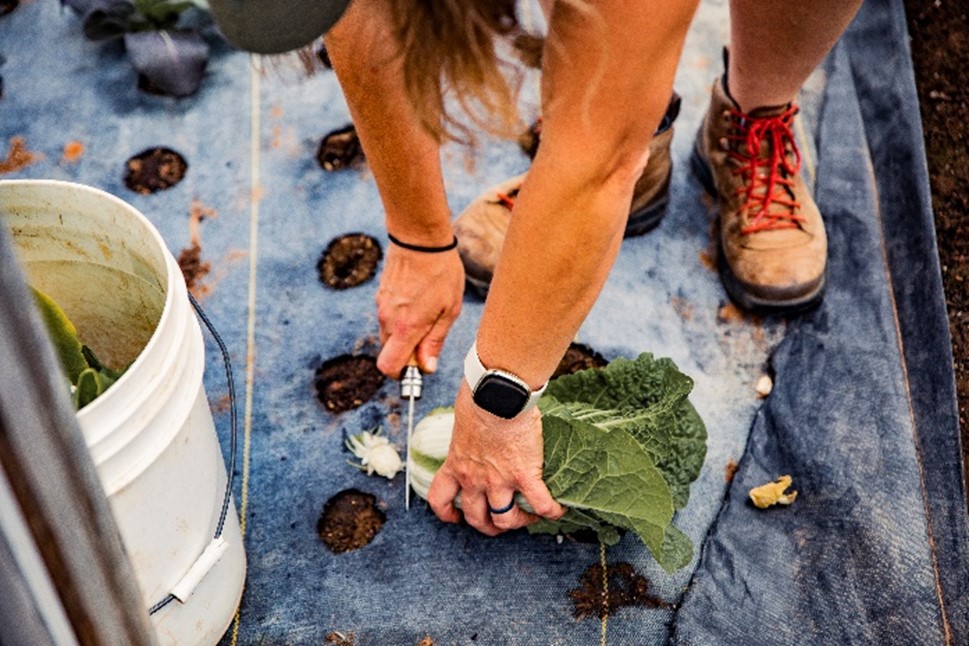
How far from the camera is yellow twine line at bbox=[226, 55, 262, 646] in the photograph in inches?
74.8

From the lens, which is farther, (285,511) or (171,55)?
(171,55)

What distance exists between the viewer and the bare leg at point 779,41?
1.91 metres

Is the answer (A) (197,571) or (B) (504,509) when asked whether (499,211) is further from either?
(A) (197,571)

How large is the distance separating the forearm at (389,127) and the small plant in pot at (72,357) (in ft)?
1.83

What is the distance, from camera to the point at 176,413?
4.38ft

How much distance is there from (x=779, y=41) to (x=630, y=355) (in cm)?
71

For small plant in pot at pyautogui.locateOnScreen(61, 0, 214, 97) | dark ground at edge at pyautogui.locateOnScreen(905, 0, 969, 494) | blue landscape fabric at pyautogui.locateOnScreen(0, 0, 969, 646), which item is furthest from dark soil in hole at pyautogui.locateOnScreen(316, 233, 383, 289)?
dark ground at edge at pyautogui.locateOnScreen(905, 0, 969, 494)

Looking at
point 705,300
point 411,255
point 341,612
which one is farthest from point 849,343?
point 341,612

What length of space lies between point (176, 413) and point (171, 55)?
59.9 inches

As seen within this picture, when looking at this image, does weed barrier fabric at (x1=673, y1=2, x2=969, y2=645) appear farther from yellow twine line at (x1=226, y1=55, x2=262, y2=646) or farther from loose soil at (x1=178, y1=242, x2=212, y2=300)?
loose soil at (x1=178, y1=242, x2=212, y2=300)

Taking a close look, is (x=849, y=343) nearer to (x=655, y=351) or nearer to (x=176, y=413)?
(x=655, y=351)

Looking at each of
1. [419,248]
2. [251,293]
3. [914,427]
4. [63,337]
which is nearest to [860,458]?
[914,427]

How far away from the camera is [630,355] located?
212cm

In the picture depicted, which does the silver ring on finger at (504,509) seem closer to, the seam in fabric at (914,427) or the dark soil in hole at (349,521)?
the dark soil in hole at (349,521)
